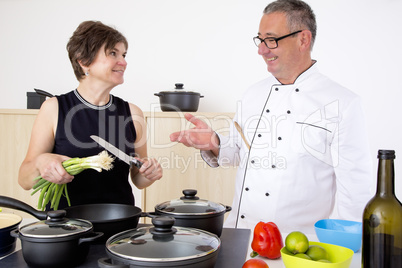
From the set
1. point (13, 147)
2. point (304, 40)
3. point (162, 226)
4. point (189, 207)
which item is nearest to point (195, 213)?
point (189, 207)

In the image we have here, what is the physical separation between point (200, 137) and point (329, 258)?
959mm

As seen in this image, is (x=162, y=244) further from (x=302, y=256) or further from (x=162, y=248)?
(x=302, y=256)

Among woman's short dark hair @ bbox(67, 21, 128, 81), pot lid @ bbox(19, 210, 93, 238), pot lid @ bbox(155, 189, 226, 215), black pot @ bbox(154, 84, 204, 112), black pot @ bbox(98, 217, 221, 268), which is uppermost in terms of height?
woman's short dark hair @ bbox(67, 21, 128, 81)

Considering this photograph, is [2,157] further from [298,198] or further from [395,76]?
[395,76]

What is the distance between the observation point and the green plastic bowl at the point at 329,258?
31.6 inches

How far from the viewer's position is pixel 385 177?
0.81 meters

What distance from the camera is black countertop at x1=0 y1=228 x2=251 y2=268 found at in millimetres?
911

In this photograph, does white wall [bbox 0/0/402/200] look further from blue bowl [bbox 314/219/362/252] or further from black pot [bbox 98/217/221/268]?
black pot [bbox 98/217/221/268]

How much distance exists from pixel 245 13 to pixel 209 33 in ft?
1.12

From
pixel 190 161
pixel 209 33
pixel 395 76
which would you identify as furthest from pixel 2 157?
pixel 395 76

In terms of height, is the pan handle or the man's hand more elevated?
the man's hand

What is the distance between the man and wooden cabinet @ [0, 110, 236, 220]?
100 cm

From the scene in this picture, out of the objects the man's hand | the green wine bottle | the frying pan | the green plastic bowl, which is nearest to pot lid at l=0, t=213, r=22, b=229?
the frying pan

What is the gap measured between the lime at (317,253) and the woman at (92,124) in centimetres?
75
